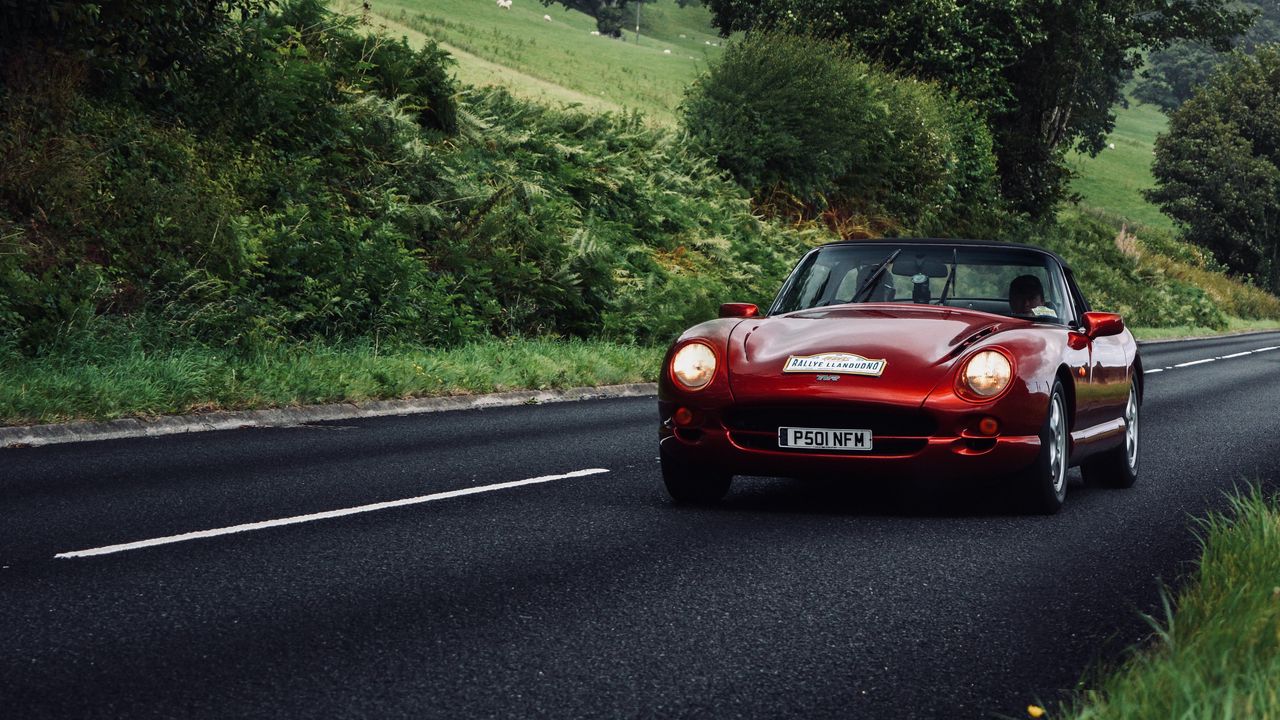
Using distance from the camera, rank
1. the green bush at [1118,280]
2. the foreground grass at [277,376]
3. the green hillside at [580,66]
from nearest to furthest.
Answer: the foreground grass at [277,376] < the green bush at [1118,280] < the green hillside at [580,66]

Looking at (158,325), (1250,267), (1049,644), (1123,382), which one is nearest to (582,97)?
(1250,267)

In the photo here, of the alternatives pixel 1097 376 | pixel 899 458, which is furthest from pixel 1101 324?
pixel 899 458

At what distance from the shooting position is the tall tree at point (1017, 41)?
38.6m

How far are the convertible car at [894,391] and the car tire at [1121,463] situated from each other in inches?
26.3

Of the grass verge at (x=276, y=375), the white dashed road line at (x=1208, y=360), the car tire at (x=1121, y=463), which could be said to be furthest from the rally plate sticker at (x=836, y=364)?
the white dashed road line at (x=1208, y=360)

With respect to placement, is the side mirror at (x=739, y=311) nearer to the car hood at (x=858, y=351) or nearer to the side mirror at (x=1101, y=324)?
the car hood at (x=858, y=351)

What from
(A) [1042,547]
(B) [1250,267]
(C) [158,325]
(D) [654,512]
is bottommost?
(B) [1250,267]

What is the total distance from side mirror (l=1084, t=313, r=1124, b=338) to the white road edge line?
3.19 meters

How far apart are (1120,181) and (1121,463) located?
97.2 meters

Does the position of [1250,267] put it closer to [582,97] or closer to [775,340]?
[582,97]

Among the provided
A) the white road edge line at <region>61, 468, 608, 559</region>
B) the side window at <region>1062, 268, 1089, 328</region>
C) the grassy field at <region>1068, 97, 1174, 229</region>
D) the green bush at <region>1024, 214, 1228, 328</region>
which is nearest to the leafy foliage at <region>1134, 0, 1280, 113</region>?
the grassy field at <region>1068, 97, 1174, 229</region>

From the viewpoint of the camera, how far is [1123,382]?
31.4ft

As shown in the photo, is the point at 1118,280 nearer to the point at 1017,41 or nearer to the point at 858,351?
the point at 1017,41

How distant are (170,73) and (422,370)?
4758mm
